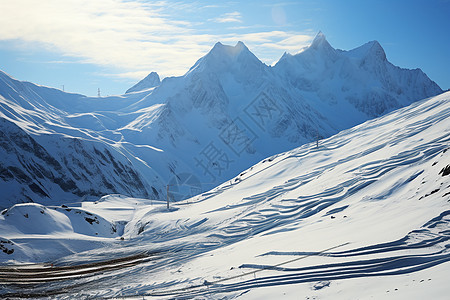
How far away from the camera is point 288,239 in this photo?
23641mm

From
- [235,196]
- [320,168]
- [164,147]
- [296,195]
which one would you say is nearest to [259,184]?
[235,196]

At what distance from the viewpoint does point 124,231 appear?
51312 millimetres

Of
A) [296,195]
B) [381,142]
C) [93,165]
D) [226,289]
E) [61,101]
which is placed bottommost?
[226,289]

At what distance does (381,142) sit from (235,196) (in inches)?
788

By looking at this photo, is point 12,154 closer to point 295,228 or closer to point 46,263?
point 46,263

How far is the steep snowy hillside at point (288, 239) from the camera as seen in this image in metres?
15.8

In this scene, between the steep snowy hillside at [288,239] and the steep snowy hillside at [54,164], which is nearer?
the steep snowy hillside at [288,239]

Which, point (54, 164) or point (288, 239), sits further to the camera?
point (54, 164)

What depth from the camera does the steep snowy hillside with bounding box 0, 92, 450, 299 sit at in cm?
1577

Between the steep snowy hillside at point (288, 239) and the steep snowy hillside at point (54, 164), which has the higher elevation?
the steep snowy hillside at point (54, 164)

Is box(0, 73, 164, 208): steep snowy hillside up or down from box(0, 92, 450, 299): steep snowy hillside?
up

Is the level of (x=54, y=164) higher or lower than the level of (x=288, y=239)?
higher

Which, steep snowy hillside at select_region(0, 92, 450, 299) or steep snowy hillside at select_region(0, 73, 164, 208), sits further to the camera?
steep snowy hillside at select_region(0, 73, 164, 208)

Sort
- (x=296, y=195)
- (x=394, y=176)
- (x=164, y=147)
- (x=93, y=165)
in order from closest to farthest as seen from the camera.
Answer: (x=394, y=176) < (x=296, y=195) < (x=93, y=165) < (x=164, y=147)
